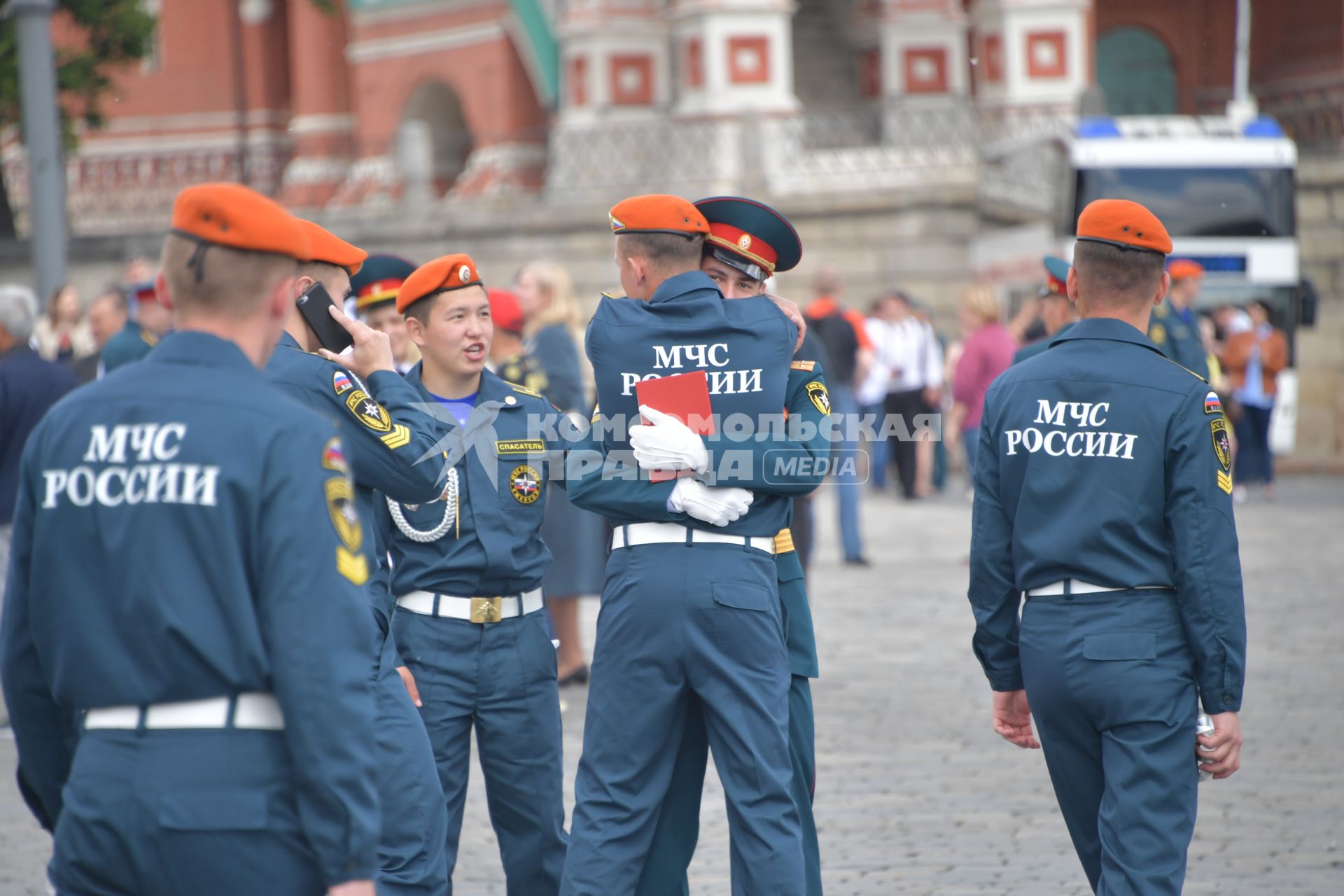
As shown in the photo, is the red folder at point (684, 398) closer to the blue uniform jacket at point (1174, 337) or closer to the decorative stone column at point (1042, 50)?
the blue uniform jacket at point (1174, 337)

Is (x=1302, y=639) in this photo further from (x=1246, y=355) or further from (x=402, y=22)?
(x=402, y=22)

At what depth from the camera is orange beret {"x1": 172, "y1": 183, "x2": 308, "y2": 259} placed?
2986mm

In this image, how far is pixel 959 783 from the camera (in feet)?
22.8

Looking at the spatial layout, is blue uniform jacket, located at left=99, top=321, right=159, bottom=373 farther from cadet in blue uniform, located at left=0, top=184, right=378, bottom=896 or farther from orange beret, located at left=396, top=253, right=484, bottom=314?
cadet in blue uniform, located at left=0, top=184, right=378, bottom=896

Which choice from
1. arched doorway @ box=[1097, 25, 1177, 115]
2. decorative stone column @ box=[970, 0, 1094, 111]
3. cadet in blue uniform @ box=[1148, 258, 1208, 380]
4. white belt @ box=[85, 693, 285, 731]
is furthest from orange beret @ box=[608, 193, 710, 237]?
arched doorway @ box=[1097, 25, 1177, 115]

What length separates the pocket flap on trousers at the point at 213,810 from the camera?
9.49 feet

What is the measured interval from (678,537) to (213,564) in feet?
5.89

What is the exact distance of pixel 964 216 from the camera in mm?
23516

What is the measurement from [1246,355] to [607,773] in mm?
14232

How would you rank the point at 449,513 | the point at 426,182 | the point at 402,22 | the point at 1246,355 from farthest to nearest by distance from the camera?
the point at 402,22, the point at 426,182, the point at 1246,355, the point at 449,513

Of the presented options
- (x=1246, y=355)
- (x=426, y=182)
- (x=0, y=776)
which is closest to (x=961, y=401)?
(x=1246, y=355)

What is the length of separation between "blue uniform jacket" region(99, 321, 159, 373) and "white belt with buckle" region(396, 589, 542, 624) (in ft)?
13.0

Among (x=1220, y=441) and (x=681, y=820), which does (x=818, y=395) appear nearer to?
(x=1220, y=441)

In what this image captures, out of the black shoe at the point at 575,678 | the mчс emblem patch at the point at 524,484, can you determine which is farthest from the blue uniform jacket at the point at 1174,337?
the mчс emblem patch at the point at 524,484
